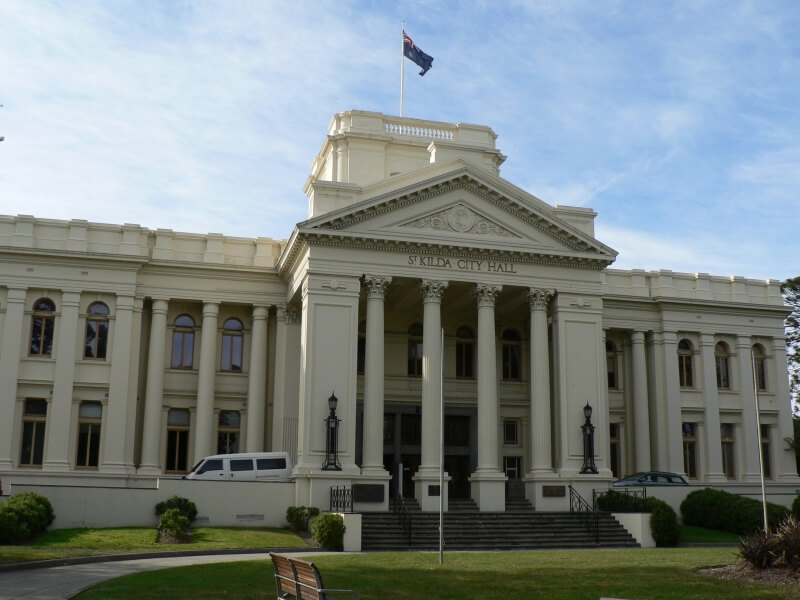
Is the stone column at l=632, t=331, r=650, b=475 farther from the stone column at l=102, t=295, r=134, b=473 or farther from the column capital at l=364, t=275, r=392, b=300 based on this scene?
the stone column at l=102, t=295, r=134, b=473

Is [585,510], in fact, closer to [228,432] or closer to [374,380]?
[374,380]

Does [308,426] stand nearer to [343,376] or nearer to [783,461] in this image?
[343,376]

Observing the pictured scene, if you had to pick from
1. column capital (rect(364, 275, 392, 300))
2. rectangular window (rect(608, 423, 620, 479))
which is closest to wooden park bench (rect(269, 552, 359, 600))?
column capital (rect(364, 275, 392, 300))

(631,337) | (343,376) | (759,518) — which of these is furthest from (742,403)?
(343,376)

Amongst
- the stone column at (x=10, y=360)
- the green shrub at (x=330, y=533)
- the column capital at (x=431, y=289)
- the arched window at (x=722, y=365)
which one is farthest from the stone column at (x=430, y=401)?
the arched window at (x=722, y=365)

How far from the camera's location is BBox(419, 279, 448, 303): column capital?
34.8 metres

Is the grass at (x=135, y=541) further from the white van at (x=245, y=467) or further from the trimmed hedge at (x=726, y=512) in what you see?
the trimmed hedge at (x=726, y=512)

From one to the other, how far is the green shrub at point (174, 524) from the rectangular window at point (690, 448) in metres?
25.3

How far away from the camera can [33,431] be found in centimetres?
3600

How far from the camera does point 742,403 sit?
4400 centimetres

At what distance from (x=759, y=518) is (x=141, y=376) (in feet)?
81.0

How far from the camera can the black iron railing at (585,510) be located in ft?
100

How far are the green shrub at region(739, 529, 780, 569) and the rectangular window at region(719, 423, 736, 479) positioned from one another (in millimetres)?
27543

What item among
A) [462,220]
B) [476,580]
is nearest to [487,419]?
[462,220]
